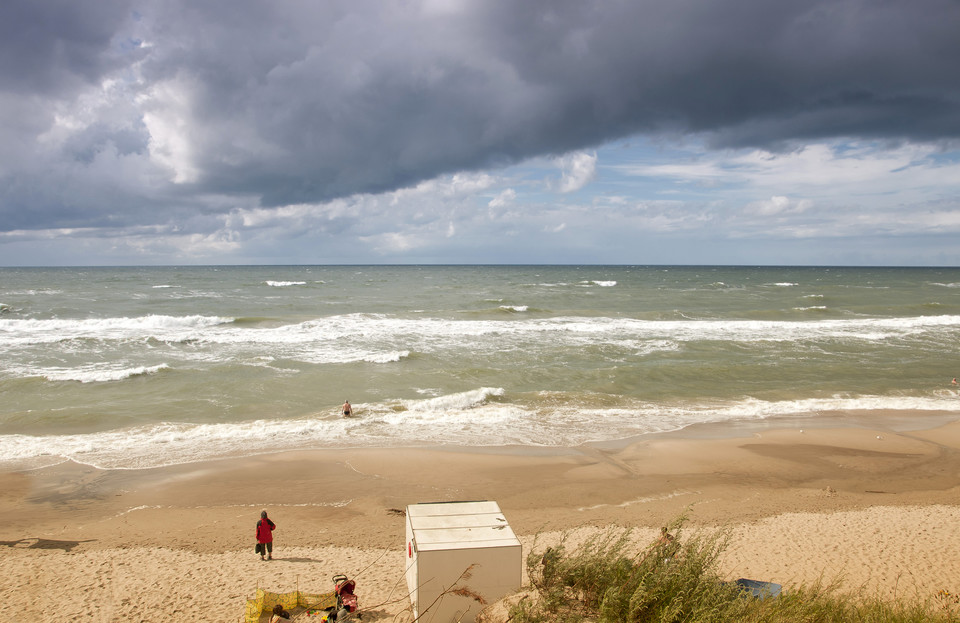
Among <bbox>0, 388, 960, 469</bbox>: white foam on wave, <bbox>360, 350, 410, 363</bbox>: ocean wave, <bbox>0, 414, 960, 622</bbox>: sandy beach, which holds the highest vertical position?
<bbox>360, 350, 410, 363</bbox>: ocean wave

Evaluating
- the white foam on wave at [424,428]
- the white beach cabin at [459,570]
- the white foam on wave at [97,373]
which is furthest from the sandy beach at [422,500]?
the white foam on wave at [97,373]

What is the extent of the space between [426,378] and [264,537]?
12467mm

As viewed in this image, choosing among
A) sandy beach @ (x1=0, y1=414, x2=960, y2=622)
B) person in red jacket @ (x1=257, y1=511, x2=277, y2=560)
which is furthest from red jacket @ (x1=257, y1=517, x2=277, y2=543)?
sandy beach @ (x1=0, y1=414, x2=960, y2=622)

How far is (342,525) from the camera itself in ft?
34.5

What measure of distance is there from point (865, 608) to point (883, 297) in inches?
2537

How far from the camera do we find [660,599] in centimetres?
595

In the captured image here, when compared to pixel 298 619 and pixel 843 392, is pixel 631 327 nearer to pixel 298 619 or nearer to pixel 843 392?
pixel 843 392

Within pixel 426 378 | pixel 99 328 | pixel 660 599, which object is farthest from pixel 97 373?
pixel 660 599

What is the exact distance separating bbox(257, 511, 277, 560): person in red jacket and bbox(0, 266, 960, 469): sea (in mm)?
5270

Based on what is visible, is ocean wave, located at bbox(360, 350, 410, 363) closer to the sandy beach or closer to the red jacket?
the sandy beach

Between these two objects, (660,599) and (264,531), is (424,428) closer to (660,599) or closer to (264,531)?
(264,531)

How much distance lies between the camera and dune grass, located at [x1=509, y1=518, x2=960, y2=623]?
18.6ft

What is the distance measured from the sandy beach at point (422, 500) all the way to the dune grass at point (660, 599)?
1.28 m

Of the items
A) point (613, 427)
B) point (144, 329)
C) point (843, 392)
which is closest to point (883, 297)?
point (843, 392)
